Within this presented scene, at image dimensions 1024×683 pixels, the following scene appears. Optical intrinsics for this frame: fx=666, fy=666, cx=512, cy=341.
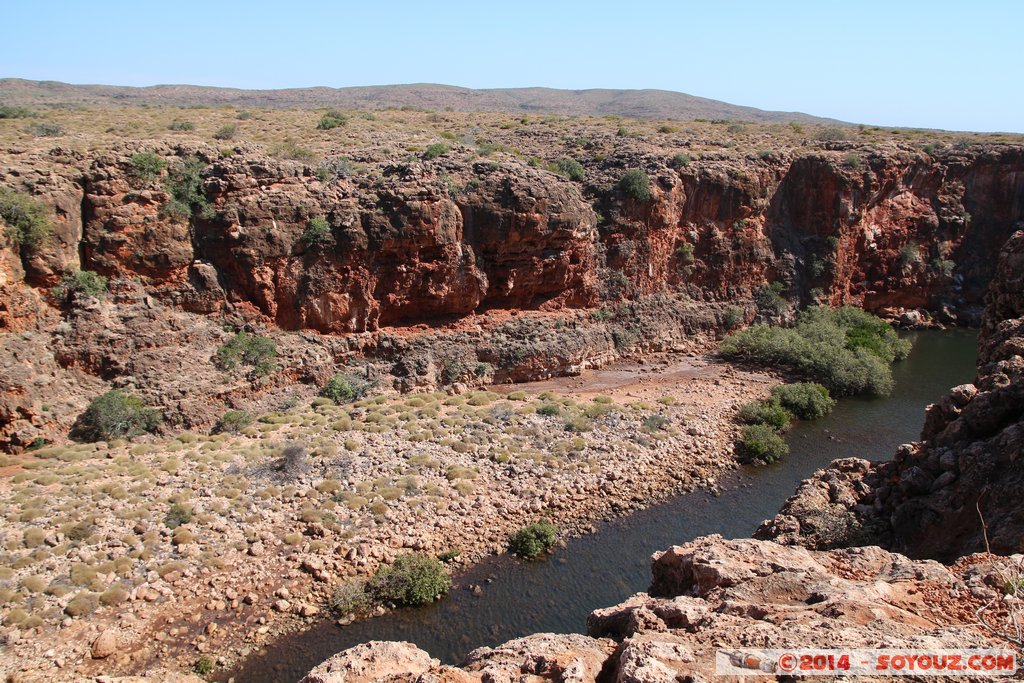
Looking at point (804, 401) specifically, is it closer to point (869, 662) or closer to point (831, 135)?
point (869, 662)

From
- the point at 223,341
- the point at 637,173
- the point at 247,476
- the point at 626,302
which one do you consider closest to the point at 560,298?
the point at 626,302

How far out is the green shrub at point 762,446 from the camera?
23.2m

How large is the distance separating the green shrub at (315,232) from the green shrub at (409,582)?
13.1 m

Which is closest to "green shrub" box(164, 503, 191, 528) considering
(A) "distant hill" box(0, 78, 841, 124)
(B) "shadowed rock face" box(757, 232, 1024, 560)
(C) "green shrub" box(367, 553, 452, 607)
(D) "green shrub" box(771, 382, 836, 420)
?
(C) "green shrub" box(367, 553, 452, 607)

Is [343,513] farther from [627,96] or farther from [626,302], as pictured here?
[627,96]

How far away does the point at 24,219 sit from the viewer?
1983cm

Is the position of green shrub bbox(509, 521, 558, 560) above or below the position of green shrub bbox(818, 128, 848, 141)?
below

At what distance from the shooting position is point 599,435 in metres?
23.2

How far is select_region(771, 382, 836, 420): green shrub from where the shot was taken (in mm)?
26797

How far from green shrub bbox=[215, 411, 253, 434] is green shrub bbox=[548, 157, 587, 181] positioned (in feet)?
61.5

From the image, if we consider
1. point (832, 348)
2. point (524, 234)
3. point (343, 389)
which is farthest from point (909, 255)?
point (343, 389)

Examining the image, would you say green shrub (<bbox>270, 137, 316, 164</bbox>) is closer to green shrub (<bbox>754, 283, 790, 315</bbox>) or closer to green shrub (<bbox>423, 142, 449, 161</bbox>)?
green shrub (<bbox>423, 142, 449, 161</bbox>)

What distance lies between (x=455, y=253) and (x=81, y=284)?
13055 millimetres

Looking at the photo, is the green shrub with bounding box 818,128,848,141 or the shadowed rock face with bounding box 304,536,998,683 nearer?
the shadowed rock face with bounding box 304,536,998,683
